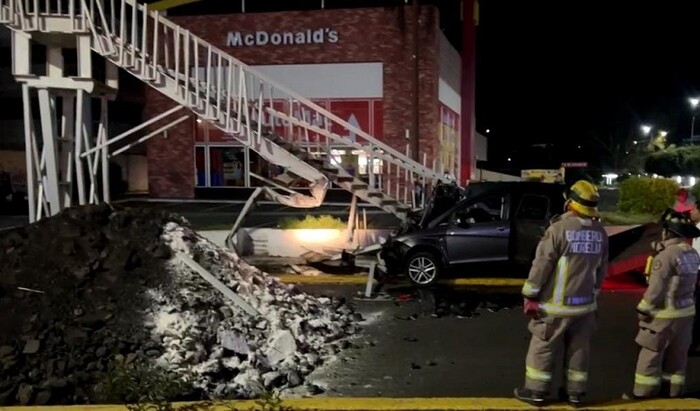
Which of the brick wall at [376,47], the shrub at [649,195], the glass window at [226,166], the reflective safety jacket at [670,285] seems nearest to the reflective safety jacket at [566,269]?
the reflective safety jacket at [670,285]

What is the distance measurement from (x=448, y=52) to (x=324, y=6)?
19.7 feet

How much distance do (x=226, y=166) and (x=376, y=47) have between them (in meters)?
7.56

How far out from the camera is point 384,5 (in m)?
27.1

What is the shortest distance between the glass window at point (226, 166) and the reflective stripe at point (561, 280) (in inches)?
924

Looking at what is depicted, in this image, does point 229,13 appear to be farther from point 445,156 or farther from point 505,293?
point 505,293

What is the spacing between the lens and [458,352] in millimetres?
7168

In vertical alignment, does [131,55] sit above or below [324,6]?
below

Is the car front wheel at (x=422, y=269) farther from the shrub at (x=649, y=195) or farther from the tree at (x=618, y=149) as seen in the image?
the tree at (x=618, y=149)

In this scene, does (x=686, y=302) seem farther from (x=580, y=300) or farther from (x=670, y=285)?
(x=580, y=300)

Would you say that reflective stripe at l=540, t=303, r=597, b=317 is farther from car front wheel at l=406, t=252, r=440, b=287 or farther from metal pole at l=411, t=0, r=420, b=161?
metal pole at l=411, t=0, r=420, b=161

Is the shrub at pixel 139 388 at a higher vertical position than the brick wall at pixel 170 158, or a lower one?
lower

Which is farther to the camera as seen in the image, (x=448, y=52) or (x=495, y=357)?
(x=448, y=52)

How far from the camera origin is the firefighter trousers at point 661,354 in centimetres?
508

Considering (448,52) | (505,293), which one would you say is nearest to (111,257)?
(505,293)
